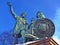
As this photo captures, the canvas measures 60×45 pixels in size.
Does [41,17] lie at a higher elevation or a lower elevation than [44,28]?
higher

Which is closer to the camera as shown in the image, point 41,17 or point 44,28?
point 44,28

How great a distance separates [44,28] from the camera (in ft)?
98.9

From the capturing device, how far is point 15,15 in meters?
31.2

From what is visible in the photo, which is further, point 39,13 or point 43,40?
point 39,13

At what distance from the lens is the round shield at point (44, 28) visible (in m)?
29.9

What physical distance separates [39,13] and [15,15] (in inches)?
79.1

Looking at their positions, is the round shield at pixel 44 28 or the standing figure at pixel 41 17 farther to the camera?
the standing figure at pixel 41 17

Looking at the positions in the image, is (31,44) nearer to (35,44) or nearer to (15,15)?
(35,44)

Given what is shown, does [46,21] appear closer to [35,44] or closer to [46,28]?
[46,28]

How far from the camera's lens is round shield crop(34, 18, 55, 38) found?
29.9 meters

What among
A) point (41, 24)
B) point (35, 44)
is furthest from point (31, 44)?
point (41, 24)

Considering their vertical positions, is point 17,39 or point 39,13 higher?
point 39,13

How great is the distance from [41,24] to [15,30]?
2.17 metres

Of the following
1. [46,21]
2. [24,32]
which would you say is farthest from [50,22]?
[24,32]
